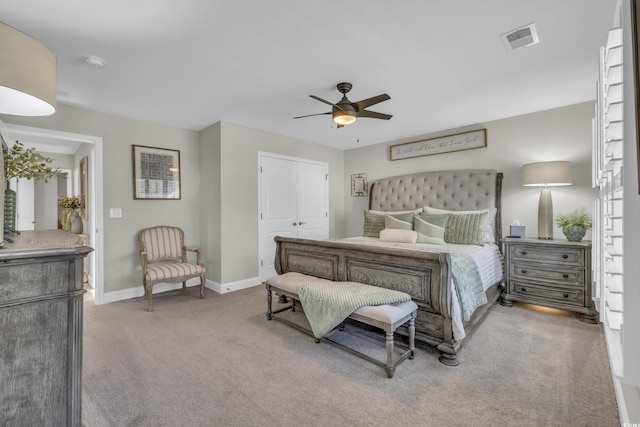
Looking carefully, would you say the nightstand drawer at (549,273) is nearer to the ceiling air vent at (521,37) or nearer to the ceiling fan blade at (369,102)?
the ceiling air vent at (521,37)

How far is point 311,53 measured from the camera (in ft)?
7.49

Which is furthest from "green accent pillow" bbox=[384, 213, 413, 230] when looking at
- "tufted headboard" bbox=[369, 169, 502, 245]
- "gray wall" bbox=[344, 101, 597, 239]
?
"gray wall" bbox=[344, 101, 597, 239]

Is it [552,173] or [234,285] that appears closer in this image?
[552,173]

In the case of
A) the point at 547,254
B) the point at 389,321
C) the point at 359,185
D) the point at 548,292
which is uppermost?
the point at 359,185

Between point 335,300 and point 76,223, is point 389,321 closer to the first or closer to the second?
point 335,300

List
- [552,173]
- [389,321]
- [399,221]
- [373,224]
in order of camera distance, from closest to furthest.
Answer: [389,321]
[552,173]
[399,221]
[373,224]

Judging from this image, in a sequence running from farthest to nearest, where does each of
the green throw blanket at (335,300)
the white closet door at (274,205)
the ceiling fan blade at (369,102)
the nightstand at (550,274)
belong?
the white closet door at (274,205) → the nightstand at (550,274) → the ceiling fan blade at (369,102) → the green throw blanket at (335,300)

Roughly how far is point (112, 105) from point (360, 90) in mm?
2850

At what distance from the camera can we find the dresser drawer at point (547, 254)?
9.87 ft

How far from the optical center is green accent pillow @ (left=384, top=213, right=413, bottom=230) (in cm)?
392

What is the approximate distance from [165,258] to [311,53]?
317 centimetres

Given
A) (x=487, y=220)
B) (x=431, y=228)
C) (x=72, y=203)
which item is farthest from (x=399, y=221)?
(x=72, y=203)

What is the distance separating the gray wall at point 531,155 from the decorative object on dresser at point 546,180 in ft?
0.76

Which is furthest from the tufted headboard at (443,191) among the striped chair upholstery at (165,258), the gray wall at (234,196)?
the striped chair upholstery at (165,258)
